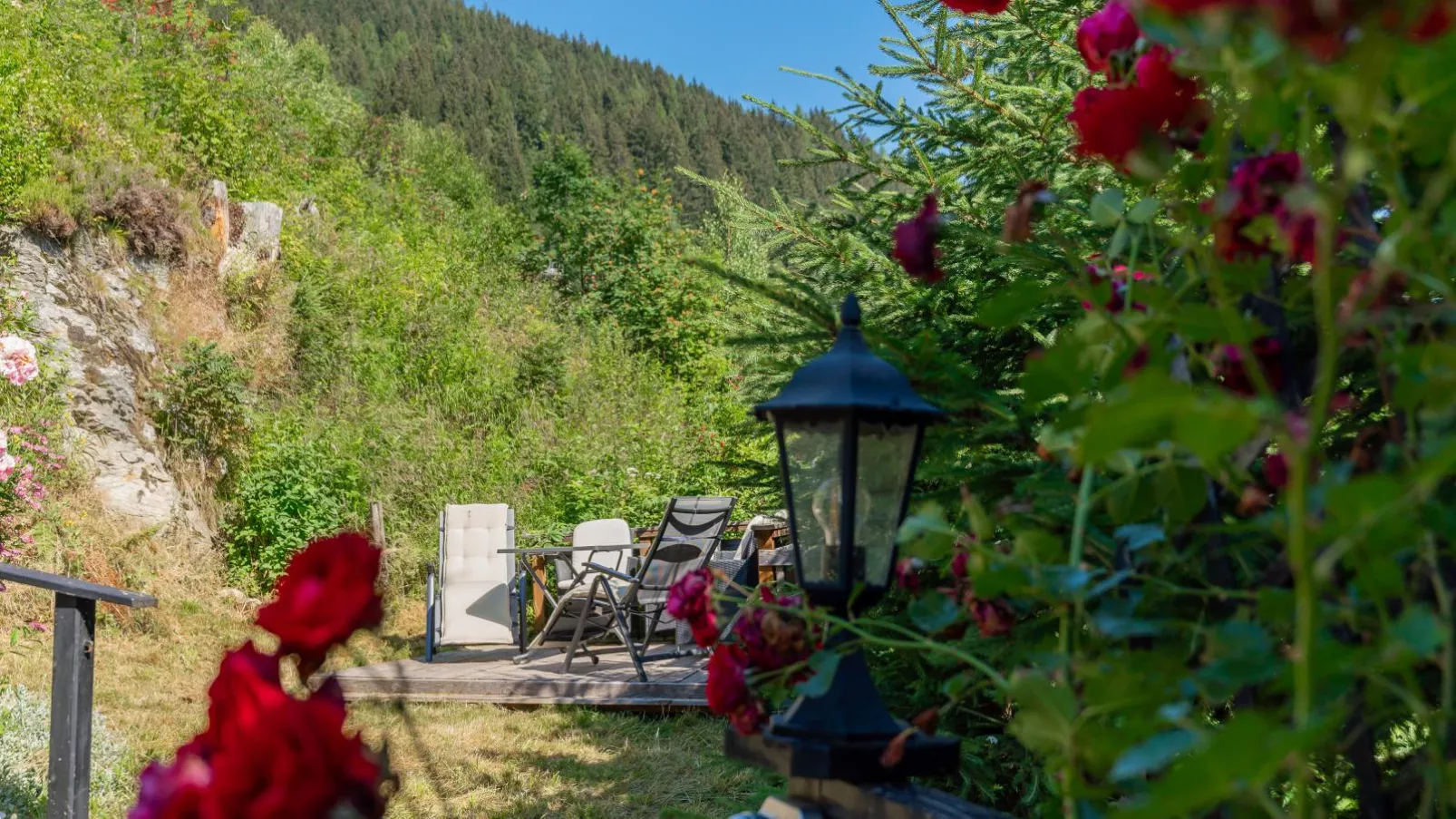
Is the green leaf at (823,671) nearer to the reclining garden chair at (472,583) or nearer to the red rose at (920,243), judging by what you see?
the red rose at (920,243)

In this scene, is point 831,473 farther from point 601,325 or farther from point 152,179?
point 601,325

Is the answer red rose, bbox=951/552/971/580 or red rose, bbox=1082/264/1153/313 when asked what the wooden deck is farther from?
red rose, bbox=1082/264/1153/313

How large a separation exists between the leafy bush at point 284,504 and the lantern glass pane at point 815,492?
A: 21.8ft

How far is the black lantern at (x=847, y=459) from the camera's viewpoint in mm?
1282

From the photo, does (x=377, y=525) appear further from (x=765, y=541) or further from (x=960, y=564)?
(x=960, y=564)

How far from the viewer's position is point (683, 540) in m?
6.09

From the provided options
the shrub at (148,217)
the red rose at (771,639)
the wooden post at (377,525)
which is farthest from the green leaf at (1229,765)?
the shrub at (148,217)

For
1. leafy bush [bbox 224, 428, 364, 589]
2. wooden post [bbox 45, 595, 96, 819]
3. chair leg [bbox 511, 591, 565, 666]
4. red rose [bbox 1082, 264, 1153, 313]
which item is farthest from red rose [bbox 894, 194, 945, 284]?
leafy bush [bbox 224, 428, 364, 589]

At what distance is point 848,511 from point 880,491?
0.05 meters

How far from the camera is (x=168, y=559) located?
707cm

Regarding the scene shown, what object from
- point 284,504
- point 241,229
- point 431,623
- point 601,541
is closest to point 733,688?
point 431,623

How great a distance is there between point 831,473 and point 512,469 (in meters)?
7.61

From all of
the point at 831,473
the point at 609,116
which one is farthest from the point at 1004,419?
the point at 609,116

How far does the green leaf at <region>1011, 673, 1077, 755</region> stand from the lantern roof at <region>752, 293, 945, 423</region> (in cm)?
68
